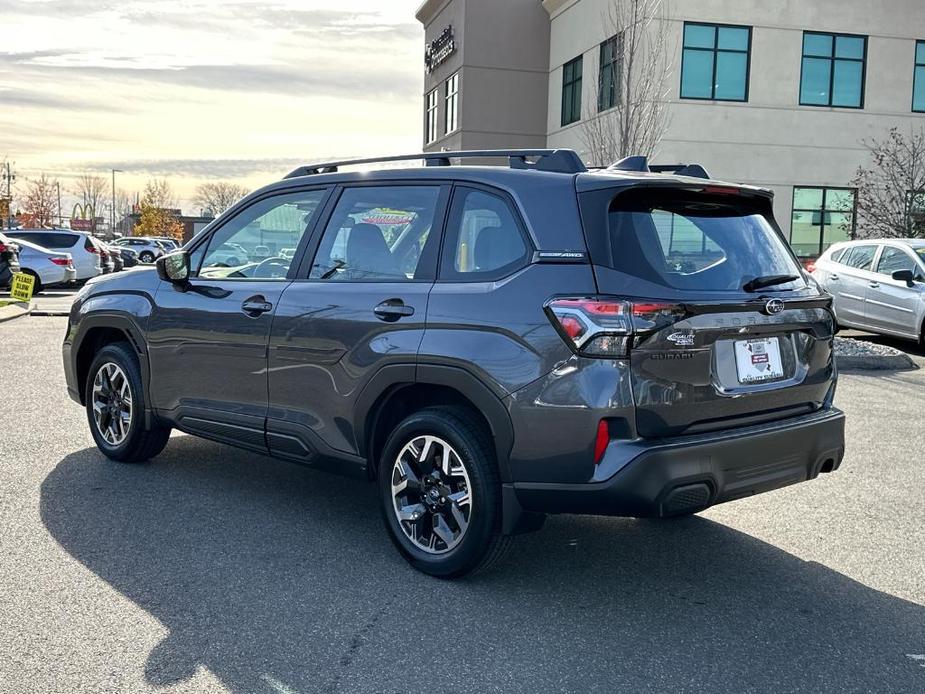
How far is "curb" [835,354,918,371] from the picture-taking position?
12.0 metres

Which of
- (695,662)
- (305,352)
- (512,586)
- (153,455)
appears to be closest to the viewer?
(695,662)

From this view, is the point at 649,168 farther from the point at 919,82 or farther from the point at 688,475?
the point at 919,82

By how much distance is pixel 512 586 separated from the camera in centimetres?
438

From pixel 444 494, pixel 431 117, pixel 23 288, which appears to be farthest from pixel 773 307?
pixel 431 117

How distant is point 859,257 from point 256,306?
1203 cm

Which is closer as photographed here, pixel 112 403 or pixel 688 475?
pixel 688 475

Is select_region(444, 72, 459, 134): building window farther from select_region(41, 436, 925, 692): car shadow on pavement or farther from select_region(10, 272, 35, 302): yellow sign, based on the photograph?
select_region(41, 436, 925, 692): car shadow on pavement

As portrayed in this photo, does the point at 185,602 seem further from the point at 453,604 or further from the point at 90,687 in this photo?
the point at 453,604


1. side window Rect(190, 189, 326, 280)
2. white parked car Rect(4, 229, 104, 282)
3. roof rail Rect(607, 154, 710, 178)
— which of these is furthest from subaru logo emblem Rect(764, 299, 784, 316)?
white parked car Rect(4, 229, 104, 282)

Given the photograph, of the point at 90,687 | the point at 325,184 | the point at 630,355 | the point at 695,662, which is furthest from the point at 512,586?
the point at 325,184

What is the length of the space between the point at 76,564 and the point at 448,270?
2.16m

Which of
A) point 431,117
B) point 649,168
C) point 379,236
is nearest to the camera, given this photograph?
point 379,236

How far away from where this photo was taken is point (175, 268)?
5734mm

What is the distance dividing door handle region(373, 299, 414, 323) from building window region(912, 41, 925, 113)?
104 ft
